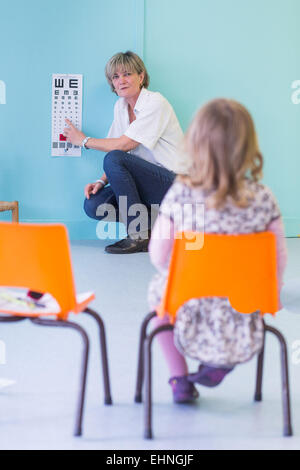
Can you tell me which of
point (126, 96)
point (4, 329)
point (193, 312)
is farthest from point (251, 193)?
point (126, 96)

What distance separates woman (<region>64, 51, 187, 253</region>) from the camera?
3609 mm

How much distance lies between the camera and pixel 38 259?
1466mm

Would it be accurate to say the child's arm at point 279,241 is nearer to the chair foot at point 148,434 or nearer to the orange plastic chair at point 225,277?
the orange plastic chair at point 225,277

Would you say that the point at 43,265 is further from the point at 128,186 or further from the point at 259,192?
the point at 128,186

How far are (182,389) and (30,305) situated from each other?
0.47 m

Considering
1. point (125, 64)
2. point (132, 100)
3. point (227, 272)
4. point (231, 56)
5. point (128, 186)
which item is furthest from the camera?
point (231, 56)

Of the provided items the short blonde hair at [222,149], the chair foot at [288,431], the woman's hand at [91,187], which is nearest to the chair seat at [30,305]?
the short blonde hair at [222,149]

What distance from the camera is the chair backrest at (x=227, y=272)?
142 centimetres

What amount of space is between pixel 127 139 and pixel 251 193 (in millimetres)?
2294

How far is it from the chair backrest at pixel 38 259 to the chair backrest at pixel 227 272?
0.80 ft

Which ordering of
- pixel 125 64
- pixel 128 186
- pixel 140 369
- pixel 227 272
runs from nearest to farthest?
pixel 227 272, pixel 140 369, pixel 128 186, pixel 125 64

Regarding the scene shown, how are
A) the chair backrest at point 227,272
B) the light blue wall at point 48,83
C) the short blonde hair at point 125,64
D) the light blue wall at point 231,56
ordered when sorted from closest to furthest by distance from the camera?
the chair backrest at point 227,272 → the short blonde hair at point 125,64 → the light blue wall at point 48,83 → the light blue wall at point 231,56

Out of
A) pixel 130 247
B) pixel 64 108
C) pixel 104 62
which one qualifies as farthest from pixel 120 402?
pixel 104 62

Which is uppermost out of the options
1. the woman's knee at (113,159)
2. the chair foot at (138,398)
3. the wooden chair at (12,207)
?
the woman's knee at (113,159)
